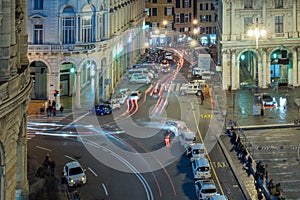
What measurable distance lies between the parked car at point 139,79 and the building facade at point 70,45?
8062mm

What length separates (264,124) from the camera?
59.8 meters

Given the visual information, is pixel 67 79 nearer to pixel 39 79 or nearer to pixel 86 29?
pixel 39 79

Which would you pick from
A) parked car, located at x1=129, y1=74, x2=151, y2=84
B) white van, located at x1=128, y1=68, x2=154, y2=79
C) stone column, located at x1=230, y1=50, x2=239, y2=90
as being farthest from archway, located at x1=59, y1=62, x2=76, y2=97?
stone column, located at x1=230, y1=50, x2=239, y2=90

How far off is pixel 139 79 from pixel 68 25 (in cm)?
2289

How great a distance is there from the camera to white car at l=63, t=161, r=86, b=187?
41.1 m

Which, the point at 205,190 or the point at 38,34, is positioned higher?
the point at 38,34

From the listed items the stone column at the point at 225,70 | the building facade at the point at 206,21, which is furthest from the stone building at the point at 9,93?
the building facade at the point at 206,21

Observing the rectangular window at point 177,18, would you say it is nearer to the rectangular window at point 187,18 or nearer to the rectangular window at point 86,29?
the rectangular window at point 187,18

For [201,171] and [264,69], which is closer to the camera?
[201,171]

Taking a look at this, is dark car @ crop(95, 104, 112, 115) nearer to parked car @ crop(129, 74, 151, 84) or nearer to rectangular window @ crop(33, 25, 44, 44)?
rectangular window @ crop(33, 25, 44, 44)

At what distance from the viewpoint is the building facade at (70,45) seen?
63719 mm

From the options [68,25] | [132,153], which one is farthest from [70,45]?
[132,153]

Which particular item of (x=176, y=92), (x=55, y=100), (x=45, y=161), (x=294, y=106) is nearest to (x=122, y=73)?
(x=176, y=92)

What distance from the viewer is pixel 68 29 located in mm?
64562
